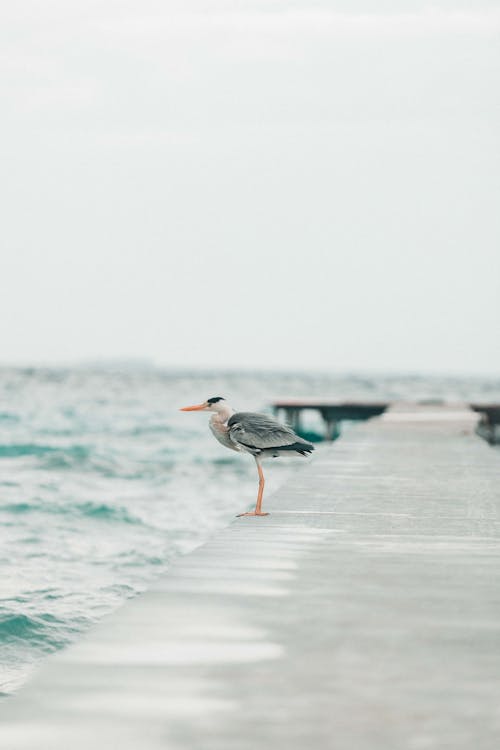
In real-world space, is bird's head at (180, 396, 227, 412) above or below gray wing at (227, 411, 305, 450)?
above

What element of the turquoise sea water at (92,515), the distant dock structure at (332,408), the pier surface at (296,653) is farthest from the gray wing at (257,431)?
the distant dock structure at (332,408)

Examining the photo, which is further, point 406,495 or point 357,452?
point 357,452

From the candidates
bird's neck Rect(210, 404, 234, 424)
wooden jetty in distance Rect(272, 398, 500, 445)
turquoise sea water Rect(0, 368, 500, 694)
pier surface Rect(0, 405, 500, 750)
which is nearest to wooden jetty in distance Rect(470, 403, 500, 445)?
wooden jetty in distance Rect(272, 398, 500, 445)

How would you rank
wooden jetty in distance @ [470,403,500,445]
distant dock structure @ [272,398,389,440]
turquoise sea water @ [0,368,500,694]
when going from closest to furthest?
turquoise sea water @ [0,368,500,694]
wooden jetty in distance @ [470,403,500,445]
distant dock structure @ [272,398,389,440]

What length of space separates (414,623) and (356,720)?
1247mm

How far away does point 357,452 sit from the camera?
42.4 feet

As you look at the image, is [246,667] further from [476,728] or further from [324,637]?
[476,728]

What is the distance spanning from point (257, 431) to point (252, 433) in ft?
0.12

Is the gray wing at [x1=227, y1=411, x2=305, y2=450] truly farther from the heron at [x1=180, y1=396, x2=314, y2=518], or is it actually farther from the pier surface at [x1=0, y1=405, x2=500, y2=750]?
the pier surface at [x1=0, y1=405, x2=500, y2=750]

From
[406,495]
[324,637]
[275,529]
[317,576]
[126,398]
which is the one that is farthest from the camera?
[126,398]

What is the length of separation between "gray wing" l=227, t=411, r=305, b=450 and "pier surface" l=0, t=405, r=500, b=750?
0.55 m

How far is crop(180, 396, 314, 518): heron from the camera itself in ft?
22.3

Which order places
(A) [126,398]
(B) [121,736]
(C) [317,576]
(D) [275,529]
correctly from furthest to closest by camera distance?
(A) [126,398]
(D) [275,529]
(C) [317,576]
(B) [121,736]

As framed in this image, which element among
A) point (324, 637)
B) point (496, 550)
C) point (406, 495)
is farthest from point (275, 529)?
point (324, 637)
